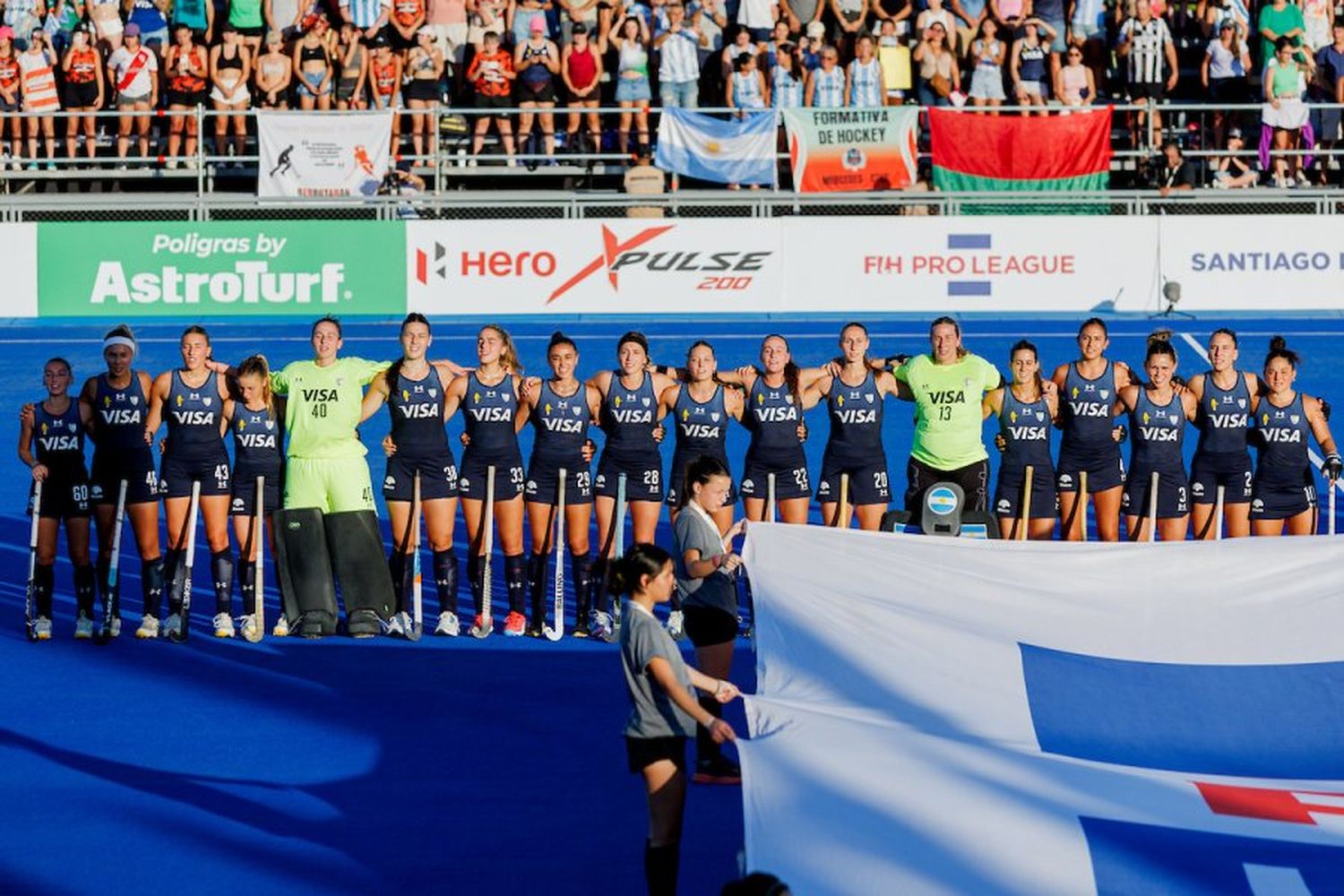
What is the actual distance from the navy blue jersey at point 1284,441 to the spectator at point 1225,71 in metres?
16.6

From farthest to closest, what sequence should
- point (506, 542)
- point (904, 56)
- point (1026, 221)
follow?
point (904, 56) < point (1026, 221) < point (506, 542)

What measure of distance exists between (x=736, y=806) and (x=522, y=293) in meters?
17.6

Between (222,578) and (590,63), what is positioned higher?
(590,63)

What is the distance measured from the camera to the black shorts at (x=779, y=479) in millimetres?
14398

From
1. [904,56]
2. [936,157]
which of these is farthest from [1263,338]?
[904,56]

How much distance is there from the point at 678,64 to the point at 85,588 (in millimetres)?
17801

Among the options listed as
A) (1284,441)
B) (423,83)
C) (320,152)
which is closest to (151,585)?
(1284,441)

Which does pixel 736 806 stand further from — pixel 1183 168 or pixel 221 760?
pixel 1183 168

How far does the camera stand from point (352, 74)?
30.1 meters

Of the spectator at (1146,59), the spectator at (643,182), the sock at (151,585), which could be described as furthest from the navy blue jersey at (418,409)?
the spectator at (1146,59)

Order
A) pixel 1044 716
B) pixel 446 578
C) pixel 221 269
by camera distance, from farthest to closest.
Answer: pixel 221 269, pixel 446 578, pixel 1044 716

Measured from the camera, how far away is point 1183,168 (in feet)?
96.1

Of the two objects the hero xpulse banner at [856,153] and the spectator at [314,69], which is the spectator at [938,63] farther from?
the spectator at [314,69]

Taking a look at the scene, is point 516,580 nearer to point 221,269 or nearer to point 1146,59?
point 221,269
